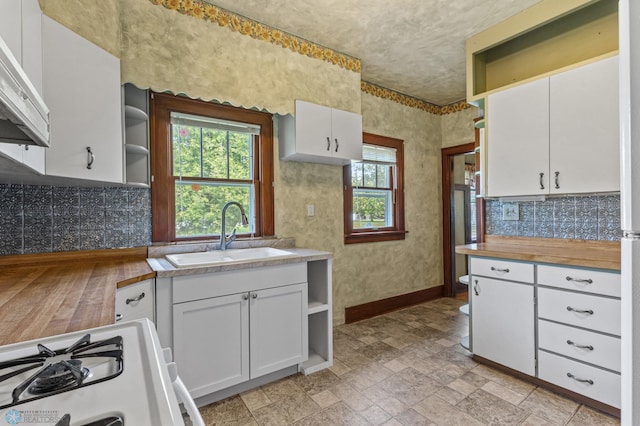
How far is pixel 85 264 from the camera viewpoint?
1.90 metres

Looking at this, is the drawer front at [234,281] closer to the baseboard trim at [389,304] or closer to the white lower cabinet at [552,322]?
the baseboard trim at [389,304]

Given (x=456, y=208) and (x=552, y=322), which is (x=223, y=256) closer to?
(x=552, y=322)

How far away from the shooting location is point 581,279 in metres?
1.86

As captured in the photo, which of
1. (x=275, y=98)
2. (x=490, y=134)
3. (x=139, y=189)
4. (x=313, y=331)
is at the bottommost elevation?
(x=313, y=331)

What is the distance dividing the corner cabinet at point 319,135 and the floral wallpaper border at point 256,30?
0.51 m

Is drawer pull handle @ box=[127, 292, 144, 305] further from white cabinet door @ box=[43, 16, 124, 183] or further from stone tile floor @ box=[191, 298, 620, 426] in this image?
stone tile floor @ box=[191, 298, 620, 426]

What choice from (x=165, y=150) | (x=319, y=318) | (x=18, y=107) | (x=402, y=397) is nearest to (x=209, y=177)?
(x=165, y=150)

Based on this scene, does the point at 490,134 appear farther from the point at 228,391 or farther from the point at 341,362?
the point at 228,391

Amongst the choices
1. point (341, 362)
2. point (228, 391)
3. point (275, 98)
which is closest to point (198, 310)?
point (228, 391)

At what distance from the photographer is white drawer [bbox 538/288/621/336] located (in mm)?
1748

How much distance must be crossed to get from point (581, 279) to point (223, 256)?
2.34 meters

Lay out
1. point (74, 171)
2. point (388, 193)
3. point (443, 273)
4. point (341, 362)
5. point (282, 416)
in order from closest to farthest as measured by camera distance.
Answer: point (74, 171) → point (282, 416) → point (341, 362) → point (388, 193) → point (443, 273)

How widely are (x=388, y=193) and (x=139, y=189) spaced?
2.67 m

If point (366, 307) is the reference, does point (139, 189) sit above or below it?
above
